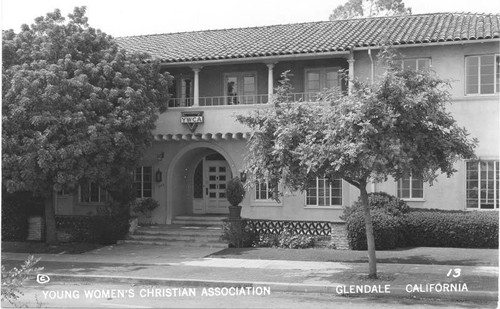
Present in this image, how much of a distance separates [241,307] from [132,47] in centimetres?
1714

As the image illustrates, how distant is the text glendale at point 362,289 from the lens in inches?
464

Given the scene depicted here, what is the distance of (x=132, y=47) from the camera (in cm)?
2533

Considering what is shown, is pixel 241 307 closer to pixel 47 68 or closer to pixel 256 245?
pixel 256 245

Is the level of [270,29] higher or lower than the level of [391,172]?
higher

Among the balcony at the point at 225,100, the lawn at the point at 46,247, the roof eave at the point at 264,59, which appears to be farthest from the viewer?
the balcony at the point at 225,100

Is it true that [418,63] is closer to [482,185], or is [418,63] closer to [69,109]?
[482,185]

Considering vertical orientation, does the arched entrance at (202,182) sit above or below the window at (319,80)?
below

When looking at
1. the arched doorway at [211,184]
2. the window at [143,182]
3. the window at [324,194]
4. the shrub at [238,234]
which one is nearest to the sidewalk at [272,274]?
the shrub at [238,234]

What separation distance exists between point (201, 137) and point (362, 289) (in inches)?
438

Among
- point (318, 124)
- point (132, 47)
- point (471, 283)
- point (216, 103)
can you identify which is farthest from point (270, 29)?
point (471, 283)

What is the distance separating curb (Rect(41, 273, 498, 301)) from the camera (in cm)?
1105

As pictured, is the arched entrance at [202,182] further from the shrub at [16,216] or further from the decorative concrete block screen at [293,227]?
the shrub at [16,216]

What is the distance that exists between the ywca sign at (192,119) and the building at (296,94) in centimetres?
4

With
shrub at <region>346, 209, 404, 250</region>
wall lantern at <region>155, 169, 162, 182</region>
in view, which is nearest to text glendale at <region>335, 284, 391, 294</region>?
shrub at <region>346, 209, 404, 250</region>
